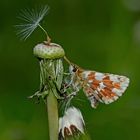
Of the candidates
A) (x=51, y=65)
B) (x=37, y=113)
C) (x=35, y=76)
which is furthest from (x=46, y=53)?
(x=35, y=76)

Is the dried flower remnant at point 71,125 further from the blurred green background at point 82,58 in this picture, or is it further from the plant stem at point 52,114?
the blurred green background at point 82,58

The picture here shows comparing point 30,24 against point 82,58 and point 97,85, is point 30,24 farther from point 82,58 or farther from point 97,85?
point 82,58

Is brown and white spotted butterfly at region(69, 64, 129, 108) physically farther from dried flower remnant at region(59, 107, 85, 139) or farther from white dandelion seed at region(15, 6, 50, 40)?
white dandelion seed at region(15, 6, 50, 40)

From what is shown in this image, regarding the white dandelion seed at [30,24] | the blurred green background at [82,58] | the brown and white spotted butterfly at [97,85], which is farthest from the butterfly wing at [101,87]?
the blurred green background at [82,58]

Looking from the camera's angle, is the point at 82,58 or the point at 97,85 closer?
the point at 97,85

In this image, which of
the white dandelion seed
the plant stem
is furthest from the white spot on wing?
the white dandelion seed

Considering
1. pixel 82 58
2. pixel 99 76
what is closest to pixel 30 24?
pixel 99 76
